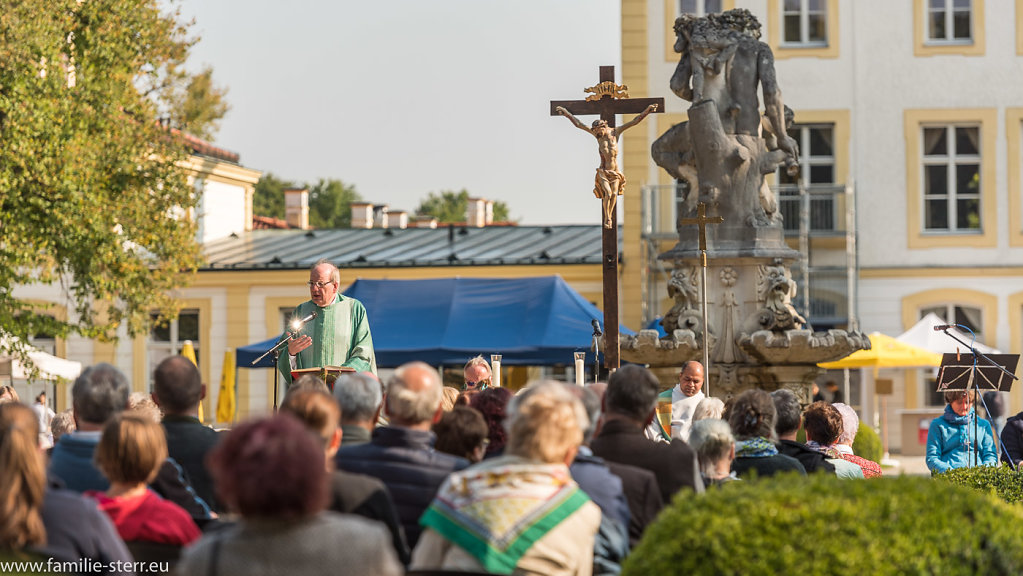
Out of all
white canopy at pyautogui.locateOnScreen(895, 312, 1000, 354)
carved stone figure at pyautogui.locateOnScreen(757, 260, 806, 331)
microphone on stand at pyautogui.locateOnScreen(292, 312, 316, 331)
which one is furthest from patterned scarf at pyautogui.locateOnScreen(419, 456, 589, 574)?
white canopy at pyautogui.locateOnScreen(895, 312, 1000, 354)

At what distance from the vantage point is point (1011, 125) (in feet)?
97.6

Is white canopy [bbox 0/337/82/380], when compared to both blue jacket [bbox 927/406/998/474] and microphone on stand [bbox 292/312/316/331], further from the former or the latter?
blue jacket [bbox 927/406/998/474]

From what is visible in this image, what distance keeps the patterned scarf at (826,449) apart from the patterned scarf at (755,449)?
87 centimetres

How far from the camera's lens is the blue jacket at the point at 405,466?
6180mm

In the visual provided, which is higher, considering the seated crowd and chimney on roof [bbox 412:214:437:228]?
chimney on roof [bbox 412:214:437:228]

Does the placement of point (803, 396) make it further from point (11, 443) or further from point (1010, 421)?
point (11, 443)

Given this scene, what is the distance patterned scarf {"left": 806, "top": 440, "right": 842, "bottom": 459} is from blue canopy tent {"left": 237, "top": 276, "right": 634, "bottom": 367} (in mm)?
10231

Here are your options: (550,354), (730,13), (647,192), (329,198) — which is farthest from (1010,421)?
(329,198)

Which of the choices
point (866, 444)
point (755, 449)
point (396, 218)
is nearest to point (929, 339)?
point (866, 444)

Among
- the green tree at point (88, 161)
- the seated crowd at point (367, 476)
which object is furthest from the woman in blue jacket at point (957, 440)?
the green tree at point (88, 161)

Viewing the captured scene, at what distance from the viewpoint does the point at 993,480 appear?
10.5m

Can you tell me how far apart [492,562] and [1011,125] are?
86.3ft

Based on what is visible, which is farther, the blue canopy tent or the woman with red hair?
the blue canopy tent

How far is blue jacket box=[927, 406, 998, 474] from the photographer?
40.6 ft
